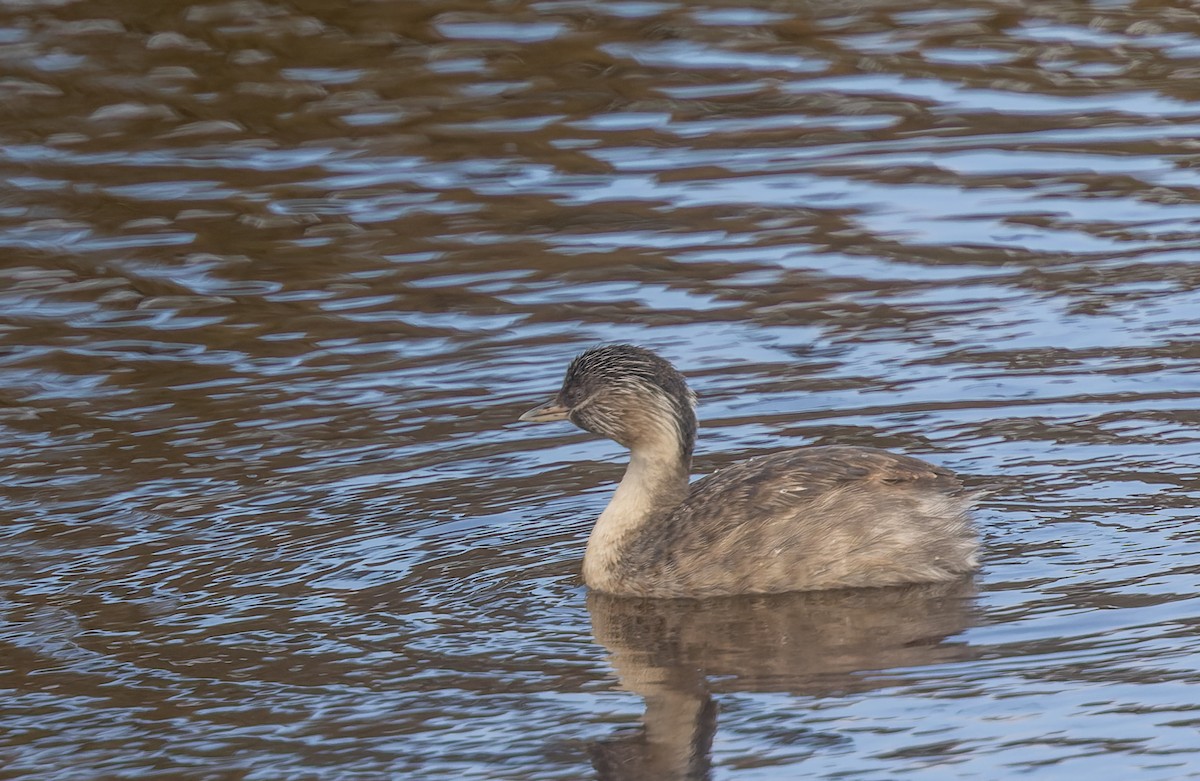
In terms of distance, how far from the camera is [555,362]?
1199 centimetres

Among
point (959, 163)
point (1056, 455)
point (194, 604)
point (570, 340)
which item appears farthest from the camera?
point (959, 163)

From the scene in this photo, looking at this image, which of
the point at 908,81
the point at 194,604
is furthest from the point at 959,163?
the point at 194,604

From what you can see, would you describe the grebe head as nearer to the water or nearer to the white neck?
the white neck

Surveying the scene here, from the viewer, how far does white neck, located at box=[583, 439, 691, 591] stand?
909 cm

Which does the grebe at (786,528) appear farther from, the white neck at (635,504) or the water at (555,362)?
the water at (555,362)

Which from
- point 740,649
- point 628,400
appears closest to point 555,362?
point 628,400

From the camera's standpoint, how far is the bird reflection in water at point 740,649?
7.29m

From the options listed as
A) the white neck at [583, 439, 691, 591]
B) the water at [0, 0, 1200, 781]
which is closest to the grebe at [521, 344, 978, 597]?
the white neck at [583, 439, 691, 591]

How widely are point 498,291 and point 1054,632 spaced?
6.05 meters

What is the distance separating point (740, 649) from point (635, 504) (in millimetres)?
1309

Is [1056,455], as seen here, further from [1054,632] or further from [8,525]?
[8,525]

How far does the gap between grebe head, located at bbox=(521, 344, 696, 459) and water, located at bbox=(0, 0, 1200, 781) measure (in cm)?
59

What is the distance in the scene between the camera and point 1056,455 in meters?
9.94

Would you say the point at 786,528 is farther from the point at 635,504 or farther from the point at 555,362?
the point at 555,362
